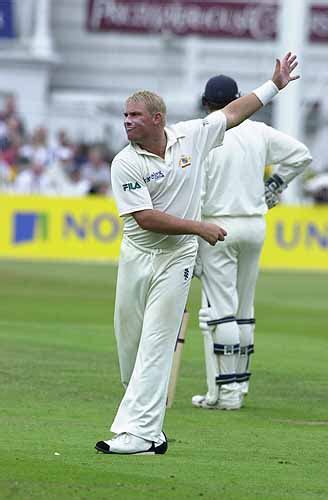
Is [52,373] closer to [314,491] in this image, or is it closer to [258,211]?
[258,211]

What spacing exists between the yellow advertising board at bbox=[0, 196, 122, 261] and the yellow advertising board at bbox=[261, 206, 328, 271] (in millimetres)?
2927

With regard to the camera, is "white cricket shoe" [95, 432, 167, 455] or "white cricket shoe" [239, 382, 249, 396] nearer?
"white cricket shoe" [95, 432, 167, 455]

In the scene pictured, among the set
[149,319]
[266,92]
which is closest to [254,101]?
[266,92]

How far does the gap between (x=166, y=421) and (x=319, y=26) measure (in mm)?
33363

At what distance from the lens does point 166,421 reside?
32.9 ft

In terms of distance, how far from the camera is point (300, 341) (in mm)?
15484

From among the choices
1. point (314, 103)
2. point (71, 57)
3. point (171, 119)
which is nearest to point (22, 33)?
point (71, 57)

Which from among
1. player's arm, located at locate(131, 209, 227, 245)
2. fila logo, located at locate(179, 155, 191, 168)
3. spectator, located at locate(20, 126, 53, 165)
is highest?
fila logo, located at locate(179, 155, 191, 168)

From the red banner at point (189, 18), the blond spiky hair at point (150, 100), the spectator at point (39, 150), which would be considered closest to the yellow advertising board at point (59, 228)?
the spectator at point (39, 150)

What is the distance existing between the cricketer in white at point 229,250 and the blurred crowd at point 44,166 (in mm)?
19607

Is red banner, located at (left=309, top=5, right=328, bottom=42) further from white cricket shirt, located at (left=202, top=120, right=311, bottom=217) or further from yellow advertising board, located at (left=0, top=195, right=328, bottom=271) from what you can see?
white cricket shirt, located at (left=202, top=120, right=311, bottom=217)

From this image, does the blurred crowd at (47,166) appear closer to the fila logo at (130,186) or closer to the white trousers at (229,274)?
the white trousers at (229,274)

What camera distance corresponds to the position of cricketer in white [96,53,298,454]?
8375 millimetres

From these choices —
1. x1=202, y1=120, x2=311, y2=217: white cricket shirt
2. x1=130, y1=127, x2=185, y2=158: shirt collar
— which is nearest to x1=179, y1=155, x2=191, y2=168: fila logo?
x1=130, y1=127, x2=185, y2=158: shirt collar
